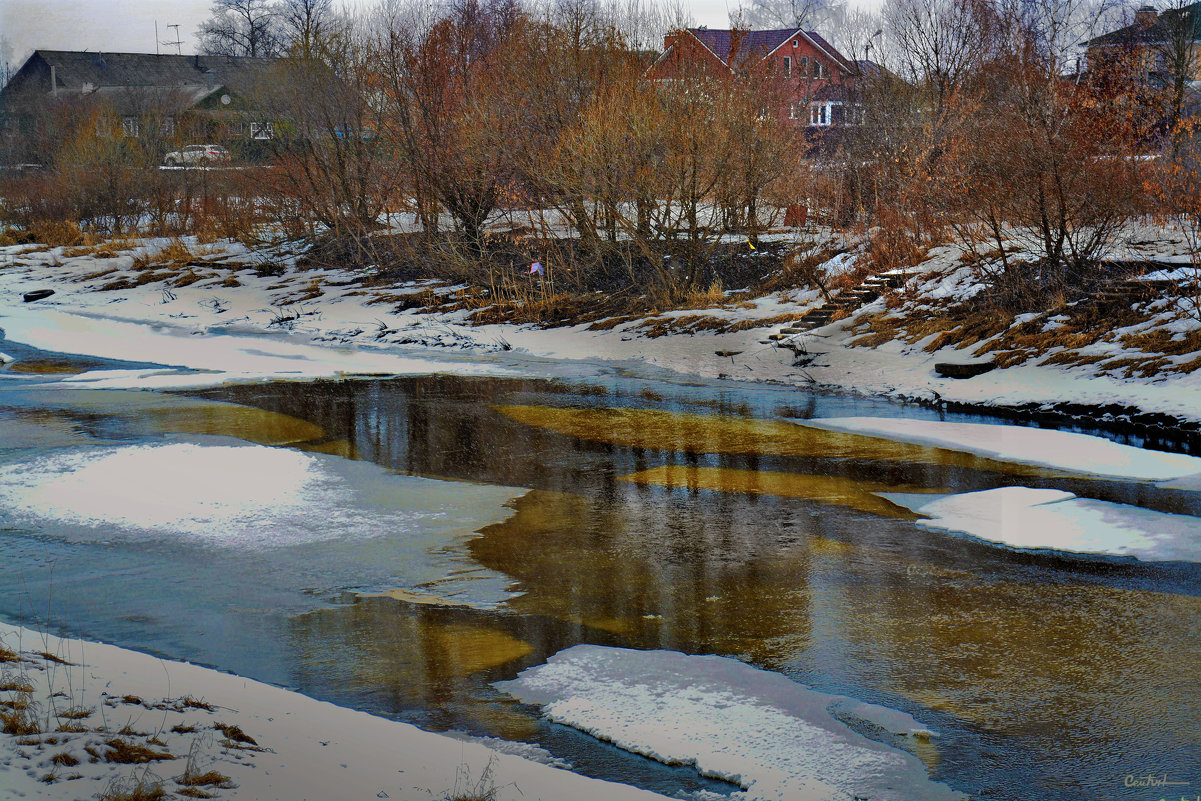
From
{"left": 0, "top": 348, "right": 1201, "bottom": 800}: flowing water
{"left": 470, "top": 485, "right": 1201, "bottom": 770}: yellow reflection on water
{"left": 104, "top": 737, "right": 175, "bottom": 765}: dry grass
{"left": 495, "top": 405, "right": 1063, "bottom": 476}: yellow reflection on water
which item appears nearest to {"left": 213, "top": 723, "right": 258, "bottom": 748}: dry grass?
{"left": 104, "top": 737, "right": 175, "bottom": 765}: dry grass

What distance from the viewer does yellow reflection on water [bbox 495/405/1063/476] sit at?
1201cm

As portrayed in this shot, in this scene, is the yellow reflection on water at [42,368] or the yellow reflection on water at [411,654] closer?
the yellow reflection on water at [411,654]

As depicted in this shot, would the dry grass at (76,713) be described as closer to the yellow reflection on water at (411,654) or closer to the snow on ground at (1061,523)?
the yellow reflection on water at (411,654)

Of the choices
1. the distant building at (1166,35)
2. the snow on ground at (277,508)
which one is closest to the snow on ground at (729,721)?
the snow on ground at (277,508)

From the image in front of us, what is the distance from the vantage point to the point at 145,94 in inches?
2092

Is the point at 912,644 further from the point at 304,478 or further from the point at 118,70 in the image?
Result: the point at 118,70

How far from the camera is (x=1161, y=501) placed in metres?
9.95

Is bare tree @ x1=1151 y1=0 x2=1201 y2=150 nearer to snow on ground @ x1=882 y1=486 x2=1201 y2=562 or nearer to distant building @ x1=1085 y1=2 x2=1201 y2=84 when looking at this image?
distant building @ x1=1085 y1=2 x2=1201 y2=84

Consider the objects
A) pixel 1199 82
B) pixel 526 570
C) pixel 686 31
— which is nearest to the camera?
pixel 526 570

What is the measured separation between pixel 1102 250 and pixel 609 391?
9.00 metres

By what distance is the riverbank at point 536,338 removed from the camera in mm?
14977

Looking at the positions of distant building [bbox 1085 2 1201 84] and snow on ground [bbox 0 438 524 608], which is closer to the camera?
snow on ground [bbox 0 438 524 608]

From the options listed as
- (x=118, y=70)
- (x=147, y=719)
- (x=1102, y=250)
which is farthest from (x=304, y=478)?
(x=118, y=70)

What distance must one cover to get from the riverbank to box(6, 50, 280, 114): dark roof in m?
26.2
